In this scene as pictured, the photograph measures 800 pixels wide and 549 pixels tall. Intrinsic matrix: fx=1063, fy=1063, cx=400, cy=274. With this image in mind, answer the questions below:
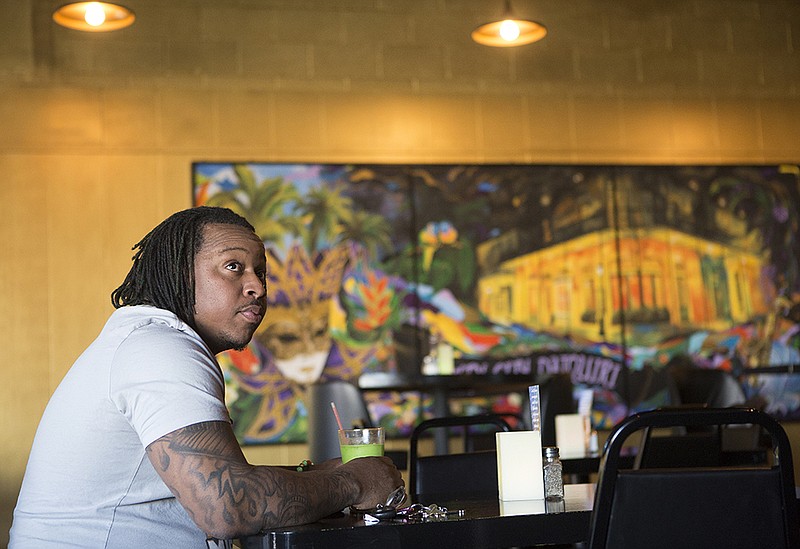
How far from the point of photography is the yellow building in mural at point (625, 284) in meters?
6.62

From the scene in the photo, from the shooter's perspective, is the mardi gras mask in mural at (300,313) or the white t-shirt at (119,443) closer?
the white t-shirt at (119,443)

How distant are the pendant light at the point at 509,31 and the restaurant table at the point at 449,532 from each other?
4460 mm

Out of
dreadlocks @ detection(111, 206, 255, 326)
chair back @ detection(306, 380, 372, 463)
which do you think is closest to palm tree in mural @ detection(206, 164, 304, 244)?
chair back @ detection(306, 380, 372, 463)

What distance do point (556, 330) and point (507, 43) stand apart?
6.01 feet

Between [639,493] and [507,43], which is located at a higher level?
[507,43]

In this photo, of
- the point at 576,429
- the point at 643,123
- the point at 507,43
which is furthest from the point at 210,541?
the point at 643,123

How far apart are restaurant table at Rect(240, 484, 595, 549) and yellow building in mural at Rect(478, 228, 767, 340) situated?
4.95 meters

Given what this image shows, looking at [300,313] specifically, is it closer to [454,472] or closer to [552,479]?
[454,472]

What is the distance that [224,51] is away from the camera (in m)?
6.43

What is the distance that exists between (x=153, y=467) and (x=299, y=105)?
5.09m

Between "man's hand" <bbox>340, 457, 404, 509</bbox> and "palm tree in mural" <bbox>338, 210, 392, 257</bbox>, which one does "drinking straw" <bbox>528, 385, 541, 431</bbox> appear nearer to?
"man's hand" <bbox>340, 457, 404, 509</bbox>

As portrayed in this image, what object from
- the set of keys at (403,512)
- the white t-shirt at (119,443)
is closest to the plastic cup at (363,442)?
the set of keys at (403,512)

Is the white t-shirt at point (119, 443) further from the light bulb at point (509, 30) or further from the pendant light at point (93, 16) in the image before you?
the light bulb at point (509, 30)

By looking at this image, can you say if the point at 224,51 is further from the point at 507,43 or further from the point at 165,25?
the point at 507,43
